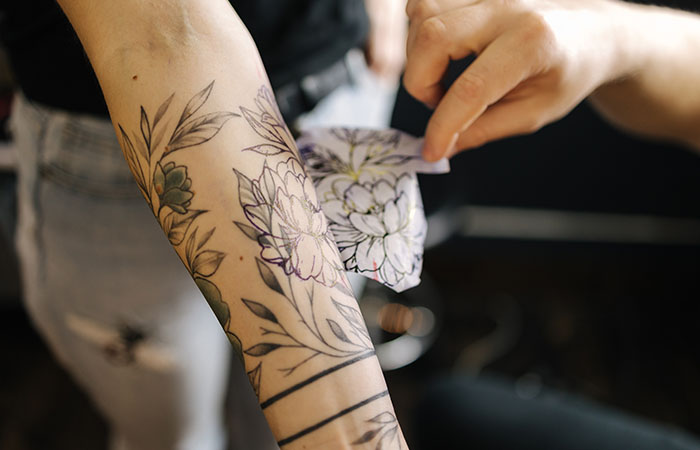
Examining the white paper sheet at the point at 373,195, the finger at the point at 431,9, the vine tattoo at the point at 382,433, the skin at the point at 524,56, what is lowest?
the vine tattoo at the point at 382,433

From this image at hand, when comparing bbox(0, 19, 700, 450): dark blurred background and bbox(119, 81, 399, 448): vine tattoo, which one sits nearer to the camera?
bbox(119, 81, 399, 448): vine tattoo

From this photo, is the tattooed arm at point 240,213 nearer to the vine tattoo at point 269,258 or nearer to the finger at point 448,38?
the vine tattoo at point 269,258

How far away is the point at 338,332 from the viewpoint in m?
0.48

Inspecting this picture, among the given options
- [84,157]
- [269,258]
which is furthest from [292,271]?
[84,157]

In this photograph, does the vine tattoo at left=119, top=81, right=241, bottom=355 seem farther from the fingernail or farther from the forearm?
the forearm

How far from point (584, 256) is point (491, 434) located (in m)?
1.45

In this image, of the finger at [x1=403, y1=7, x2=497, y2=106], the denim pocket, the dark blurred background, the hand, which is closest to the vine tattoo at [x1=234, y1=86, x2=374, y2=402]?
the finger at [x1=403, y1=7, x2=497, y2=106]

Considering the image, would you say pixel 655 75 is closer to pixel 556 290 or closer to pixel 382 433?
pixel 382 433

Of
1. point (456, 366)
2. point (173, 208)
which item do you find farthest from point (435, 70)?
point (456, 366)

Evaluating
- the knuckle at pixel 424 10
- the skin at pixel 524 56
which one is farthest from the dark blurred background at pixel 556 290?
the knuckle at pixel 424 10

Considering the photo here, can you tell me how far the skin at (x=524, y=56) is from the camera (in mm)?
526

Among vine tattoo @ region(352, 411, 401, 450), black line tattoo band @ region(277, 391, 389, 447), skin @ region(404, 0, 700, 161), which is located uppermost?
skin @ region(404, 0, 700, 161)

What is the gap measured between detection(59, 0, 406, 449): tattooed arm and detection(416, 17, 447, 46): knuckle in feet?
0.56

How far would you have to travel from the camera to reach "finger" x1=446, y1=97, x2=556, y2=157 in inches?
22.8
